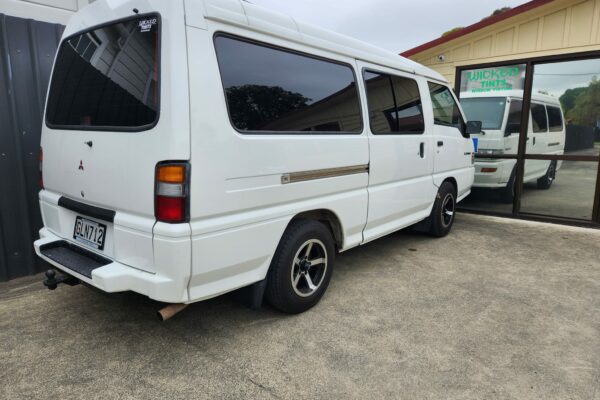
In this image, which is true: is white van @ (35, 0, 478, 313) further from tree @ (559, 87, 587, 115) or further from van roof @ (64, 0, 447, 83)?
tree @ (559, 87, 587, 115)

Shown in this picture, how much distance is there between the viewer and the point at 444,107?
4.88 m

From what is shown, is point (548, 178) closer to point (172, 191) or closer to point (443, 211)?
point (443, 211)

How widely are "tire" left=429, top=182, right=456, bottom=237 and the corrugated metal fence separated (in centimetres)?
421

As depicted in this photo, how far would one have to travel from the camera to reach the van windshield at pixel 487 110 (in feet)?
20.9

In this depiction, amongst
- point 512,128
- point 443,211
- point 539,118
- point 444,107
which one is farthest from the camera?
point 512,128

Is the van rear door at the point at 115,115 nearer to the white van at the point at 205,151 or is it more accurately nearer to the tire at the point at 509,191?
the white van at the point at 205,151

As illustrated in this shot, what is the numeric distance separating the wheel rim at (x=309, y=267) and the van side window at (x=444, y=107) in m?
2.34

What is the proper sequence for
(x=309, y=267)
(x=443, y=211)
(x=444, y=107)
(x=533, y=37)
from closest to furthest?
(x=309, y=267) → (x=444, y=107) → (x=443, y=211) → (x=533, y=37)

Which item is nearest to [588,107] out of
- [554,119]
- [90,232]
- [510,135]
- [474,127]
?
[554,119]

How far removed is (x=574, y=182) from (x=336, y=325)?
494cm

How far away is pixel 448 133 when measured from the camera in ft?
16.1

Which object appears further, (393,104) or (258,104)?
(393,104)

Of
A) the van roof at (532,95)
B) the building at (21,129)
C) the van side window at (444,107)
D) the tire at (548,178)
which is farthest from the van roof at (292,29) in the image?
the tire at (548,178)

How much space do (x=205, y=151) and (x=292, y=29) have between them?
1.19 metres
